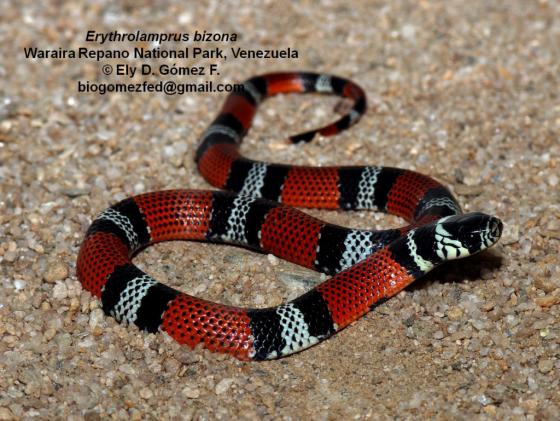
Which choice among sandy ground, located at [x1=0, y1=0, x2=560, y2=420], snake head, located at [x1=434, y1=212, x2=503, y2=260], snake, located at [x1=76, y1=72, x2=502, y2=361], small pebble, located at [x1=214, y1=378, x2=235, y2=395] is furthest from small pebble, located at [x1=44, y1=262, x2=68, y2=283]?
snake head, located at [x1=434, y1=212, x2=503, y2=260]

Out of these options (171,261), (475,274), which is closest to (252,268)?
(171,261)

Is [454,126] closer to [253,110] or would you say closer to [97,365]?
[253,110]

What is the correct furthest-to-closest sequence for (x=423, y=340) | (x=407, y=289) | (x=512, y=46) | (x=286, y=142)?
(x=512, y=46)
(x=286, y=142)
(x=407, y=289)
(x=423, y=340)

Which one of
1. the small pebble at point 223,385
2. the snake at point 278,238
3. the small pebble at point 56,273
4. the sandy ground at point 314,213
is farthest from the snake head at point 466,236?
the small pebble at point 56,273

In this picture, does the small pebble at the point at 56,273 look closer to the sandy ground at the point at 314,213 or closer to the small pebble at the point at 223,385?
the sandy ground at the point at 314,213

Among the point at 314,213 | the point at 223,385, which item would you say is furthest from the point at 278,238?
the point at 223,385

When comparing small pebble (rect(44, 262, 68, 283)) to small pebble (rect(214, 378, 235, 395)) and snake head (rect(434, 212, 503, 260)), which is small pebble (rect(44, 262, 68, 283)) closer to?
small pebble (rect(214, 378, 235, 395))

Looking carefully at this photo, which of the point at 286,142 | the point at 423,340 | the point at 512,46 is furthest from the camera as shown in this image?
the point at 512,46
